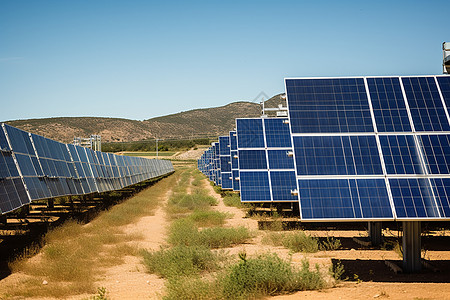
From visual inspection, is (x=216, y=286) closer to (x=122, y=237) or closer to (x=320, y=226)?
(x=122, y=237)

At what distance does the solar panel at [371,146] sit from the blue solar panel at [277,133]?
9.99 meters

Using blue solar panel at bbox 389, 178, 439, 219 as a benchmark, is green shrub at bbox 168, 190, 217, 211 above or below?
below

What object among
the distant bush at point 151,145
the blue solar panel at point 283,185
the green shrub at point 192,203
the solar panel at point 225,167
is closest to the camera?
the blue solar panel at point 283,185

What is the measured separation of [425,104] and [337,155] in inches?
116

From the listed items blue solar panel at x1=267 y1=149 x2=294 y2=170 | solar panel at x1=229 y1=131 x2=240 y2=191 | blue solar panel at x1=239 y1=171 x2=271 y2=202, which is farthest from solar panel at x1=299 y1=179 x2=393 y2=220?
solar panel at x1=229 y1=131 x2=240 y2=191

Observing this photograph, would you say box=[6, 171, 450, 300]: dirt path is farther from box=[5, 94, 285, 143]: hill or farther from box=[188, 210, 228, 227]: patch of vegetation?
box=[5, 94, 285, 143]: hill

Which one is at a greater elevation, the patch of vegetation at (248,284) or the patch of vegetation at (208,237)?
the patch of vegetation at (248,284)

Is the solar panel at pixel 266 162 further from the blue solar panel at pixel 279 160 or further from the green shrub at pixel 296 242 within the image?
the green shrub at pixel 296 242

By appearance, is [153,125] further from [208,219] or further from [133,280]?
[133,280]

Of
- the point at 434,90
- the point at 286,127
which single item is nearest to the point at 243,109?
the point at 286,127

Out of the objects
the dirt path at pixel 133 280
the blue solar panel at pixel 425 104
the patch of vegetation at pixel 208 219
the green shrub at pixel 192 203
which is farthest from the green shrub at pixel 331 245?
Result: the green shrub at pixel 192 203

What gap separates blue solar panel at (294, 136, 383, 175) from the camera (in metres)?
10.6

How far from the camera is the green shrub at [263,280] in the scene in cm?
914

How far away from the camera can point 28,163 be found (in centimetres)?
1820
